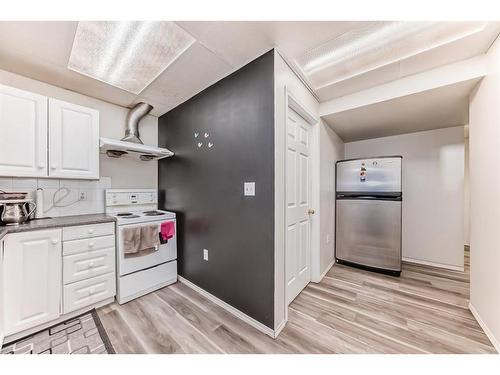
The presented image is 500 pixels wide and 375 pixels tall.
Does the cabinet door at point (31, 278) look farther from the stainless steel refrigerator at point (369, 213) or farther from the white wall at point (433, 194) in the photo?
the white wall at point (433, 194)

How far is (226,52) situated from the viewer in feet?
4.91

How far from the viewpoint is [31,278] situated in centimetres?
146

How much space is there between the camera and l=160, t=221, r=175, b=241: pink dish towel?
218 cm

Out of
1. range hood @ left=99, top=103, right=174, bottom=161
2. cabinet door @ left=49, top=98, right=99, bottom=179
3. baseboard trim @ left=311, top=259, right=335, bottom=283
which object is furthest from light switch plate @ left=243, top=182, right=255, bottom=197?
cabinet door @ left=49, top=98, right=99, bottom=179

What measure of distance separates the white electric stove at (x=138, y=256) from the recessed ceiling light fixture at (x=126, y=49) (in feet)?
4.30

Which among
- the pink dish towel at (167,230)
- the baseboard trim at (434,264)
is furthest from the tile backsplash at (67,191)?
the baseboard trim at (434,264)

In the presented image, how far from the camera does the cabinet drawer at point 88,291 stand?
5.32 ft

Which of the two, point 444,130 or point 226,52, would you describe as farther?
point 444,130

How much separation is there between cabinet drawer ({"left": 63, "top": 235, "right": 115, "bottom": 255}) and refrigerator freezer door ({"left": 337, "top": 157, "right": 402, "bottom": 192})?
3045mm

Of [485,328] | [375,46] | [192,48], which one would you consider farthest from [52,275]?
[485,328]
